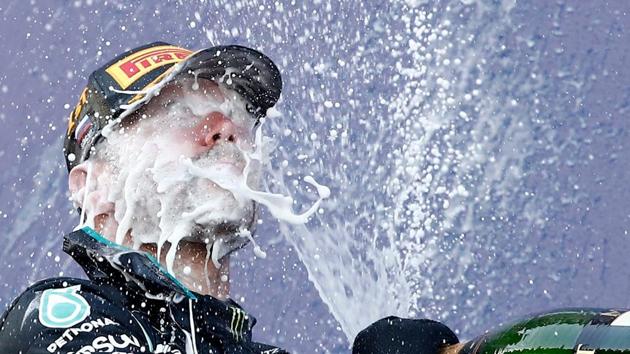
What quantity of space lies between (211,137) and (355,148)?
2.71ft

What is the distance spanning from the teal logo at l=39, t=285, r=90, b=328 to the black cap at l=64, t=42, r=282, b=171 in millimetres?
332

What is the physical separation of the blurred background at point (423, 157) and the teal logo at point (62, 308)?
36.6 inches

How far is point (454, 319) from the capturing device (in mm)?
2361

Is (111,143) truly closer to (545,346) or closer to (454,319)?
(545,346)

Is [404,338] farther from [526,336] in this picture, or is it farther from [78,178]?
[78,178]

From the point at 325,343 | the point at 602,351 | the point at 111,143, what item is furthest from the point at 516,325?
the point at 325,343

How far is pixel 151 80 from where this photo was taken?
1.69 metres

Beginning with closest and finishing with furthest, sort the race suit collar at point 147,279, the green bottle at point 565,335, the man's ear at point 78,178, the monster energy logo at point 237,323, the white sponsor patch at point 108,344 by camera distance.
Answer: the green bottle at point 565,335, the white sponsor patch at point 108,344, the race suit collar at point 147,279, the monster energy logo at point 237,323, the man's ear at point 78,178

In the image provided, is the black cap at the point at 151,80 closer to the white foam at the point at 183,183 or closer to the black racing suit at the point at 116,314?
the white foam at the point at 183,183

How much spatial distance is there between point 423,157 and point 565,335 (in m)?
1.31

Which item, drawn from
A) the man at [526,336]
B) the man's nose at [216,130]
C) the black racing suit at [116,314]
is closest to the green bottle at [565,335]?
the man at [526,336]

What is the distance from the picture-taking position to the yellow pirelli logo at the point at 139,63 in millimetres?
1713

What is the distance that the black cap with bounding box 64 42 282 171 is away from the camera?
1.66 meters

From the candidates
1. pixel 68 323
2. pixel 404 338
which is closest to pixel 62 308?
pixel 68 323
